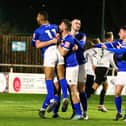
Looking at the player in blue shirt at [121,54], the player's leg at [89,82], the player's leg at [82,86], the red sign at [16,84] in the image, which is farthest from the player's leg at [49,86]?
the red sign at [16,84]

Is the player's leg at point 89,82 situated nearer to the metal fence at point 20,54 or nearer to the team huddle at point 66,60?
the team huddle at point 66,60

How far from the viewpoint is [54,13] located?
52.3m

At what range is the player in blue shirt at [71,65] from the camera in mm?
14000

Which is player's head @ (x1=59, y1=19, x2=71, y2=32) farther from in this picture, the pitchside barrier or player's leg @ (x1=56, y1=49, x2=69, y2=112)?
the pitchside barrier

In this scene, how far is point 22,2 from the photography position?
52844 mm

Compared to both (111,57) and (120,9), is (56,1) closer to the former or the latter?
(120,9)

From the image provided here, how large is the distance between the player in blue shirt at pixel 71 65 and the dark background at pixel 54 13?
35.3m

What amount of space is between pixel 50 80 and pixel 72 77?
515 mm

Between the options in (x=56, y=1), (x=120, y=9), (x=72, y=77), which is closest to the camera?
(x=72, y=77)

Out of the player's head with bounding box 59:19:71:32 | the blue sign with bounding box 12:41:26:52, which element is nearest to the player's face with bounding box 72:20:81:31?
the player's head with bounding box 59:19:71:32

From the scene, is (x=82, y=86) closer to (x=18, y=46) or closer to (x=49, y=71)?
(x=49, y=71)

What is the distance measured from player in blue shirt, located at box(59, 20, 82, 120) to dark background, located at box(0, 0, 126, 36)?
35.3 metres

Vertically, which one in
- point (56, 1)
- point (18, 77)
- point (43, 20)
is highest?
point (56, 1)

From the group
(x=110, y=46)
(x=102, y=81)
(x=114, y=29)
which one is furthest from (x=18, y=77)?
(x=114, y=29)
